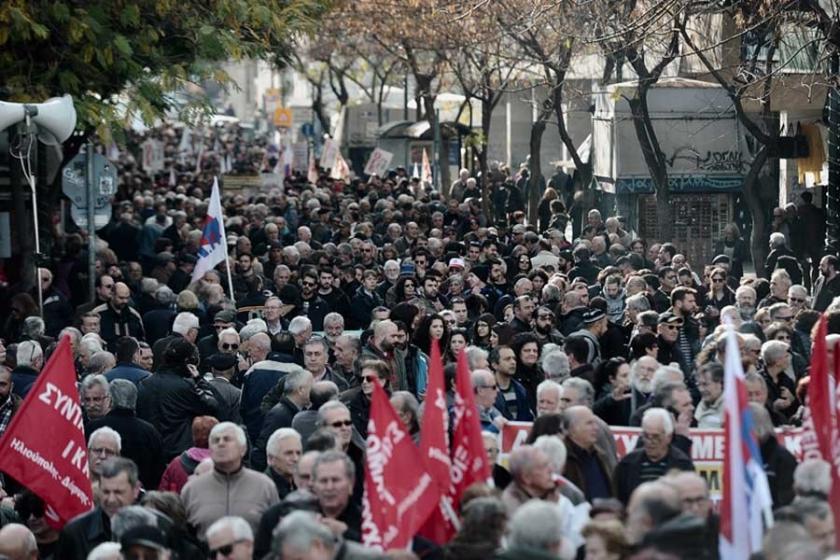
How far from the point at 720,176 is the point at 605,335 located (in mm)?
13959

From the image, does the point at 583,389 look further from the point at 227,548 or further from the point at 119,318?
the point at 119,318

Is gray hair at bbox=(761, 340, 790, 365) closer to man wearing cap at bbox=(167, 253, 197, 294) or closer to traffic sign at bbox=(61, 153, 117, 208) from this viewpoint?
traffic sign at bbox=(61, 153, 117, 208)

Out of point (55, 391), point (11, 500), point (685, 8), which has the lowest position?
point (11, 500)

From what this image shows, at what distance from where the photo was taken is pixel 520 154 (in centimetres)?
5206

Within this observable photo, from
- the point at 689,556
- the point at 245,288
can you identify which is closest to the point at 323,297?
the point at 245,288

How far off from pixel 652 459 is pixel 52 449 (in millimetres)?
3090

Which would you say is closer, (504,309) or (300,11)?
(504,309)

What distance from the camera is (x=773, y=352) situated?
12.0 meters

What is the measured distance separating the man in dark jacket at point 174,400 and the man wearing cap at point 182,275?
8.41 meters

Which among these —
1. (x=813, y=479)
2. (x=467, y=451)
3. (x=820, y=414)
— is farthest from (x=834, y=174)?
(x=813, y=479)

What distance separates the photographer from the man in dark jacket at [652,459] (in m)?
9.30

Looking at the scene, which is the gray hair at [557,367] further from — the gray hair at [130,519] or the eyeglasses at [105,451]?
the gray hair at [130,519]

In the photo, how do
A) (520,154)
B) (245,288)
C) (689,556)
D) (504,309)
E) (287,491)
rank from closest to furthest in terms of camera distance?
(689,556)
(287,491)
(504,309)
(245,288)
(520,154)

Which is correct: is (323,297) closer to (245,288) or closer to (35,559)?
(245,288)
